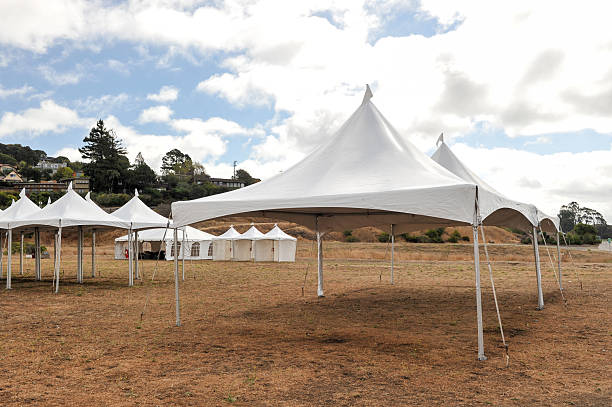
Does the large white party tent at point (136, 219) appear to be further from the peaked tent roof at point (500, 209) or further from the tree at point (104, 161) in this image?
the tree at point (104, 161)

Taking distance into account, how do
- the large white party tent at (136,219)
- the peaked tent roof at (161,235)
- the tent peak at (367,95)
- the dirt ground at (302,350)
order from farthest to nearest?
the peaked tent roof at (161,235)
the large white party tent at (136,219)
the tent peak at (367,95)
the dirt ground at (302,350)

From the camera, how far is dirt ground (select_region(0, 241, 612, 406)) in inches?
184

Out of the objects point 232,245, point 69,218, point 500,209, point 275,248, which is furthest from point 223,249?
point 500,209

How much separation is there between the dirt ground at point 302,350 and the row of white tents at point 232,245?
17.0 metres

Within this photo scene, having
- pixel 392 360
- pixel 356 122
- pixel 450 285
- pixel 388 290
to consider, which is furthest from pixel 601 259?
pixel 392 360

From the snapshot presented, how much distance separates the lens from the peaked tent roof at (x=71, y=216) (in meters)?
13.4

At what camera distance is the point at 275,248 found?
1209 inches

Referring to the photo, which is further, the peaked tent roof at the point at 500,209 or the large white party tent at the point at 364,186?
the peaked tent roof at the point at 500,209

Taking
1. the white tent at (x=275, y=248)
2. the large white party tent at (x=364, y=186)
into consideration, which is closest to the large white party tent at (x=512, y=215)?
the large white party tent at (x=364, y=186)

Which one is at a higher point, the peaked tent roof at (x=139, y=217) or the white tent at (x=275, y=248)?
the peaked tent roof at (x=139, y=217)

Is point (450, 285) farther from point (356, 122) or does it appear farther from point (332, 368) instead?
point (332, 368)

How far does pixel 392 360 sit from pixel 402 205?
191 cm

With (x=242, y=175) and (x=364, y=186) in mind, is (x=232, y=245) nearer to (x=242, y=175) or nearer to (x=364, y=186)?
(x=364, y=186)

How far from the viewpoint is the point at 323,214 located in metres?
11.8
